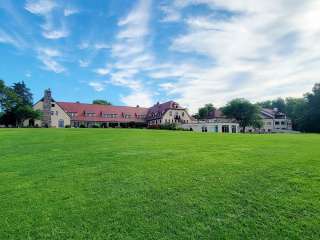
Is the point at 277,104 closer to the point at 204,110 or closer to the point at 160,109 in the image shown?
the point at 204,110

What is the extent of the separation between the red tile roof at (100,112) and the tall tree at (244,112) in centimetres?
2237

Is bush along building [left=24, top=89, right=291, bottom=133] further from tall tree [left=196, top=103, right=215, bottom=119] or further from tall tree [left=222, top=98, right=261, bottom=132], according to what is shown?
tall tree [left=196, top=103, right=215, bottom=119]

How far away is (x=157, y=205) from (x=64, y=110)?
2291 inches

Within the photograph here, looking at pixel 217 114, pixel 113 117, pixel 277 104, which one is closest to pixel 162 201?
pixel 113 117

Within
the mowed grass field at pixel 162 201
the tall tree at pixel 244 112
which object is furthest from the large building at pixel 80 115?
the mowed grass field at pixel 162 201

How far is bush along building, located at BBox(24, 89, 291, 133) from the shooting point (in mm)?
58844

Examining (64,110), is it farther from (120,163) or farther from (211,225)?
(211,225)

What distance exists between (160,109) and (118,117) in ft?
34.3

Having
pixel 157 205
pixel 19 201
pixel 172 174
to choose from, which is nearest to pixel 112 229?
pixel 157 205

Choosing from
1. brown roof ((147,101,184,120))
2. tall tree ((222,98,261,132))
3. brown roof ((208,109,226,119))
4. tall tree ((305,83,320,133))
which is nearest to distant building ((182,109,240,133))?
tall tree ((222,98,261,132))

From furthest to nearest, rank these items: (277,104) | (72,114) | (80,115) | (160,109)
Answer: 1. (277,104)
2. (160,109)
3. (80,115)
4. (72,114)

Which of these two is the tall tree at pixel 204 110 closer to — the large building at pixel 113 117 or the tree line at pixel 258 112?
the tree line at pixel 258 112

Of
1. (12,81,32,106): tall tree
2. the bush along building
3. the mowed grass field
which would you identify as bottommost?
the mowed grass field

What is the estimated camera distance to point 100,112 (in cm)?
6334
